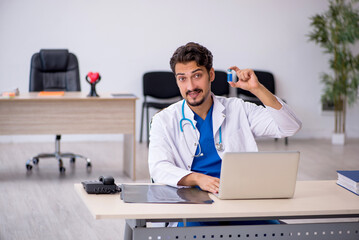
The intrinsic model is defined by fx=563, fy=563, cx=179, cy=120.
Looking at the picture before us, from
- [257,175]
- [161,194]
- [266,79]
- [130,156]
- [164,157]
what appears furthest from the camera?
[266,79]

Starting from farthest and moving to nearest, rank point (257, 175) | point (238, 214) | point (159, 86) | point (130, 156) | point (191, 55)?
1. point (159, 86)
2. point (130, 156)
3. point (191, 55)
4. point (257, 175)
5. point (238, 214)

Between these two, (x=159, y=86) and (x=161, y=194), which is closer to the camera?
(x=161, y=194)

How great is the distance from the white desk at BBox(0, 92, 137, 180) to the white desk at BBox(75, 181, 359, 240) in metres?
3.00

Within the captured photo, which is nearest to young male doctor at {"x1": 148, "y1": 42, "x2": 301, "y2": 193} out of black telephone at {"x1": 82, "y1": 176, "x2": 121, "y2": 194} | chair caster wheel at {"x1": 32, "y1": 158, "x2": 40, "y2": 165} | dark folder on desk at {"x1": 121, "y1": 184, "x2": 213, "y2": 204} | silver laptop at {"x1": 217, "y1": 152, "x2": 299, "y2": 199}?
dark folder on desk at {"x1": 121, "y1": 184, "x2": 213, "y2": 204}

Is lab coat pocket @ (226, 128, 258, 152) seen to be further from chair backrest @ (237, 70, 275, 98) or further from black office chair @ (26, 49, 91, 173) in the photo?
chair backrest @ (237, 70, 275, 98)

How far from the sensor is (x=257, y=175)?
2207 mm

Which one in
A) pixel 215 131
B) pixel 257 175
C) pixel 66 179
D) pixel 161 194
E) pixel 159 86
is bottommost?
pixel 66 179

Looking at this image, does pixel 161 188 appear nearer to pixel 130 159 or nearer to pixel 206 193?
Answer: pixel 206 193

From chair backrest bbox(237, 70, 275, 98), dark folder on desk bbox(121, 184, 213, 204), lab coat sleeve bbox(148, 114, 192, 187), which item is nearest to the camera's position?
dark folder on desk bbox(121, 184, 213, 204)

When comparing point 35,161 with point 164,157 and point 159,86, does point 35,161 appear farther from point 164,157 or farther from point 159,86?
point 164,157

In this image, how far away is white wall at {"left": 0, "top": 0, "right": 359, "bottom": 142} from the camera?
7.07m

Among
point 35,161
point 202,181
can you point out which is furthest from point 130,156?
point 202,181

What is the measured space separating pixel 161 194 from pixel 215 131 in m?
0.54

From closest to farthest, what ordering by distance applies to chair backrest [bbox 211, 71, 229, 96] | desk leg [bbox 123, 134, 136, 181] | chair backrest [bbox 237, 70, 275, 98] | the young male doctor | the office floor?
1. the young male doctor
2. the office floor
3. desk leg [bbox 123, 134, 136, 181]
4. chair backrest [bbox 211, 71, 229, 96]
5. chair backrest [bbox 237, 70, 275, 98]
